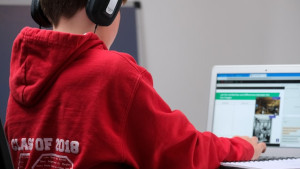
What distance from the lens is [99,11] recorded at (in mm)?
1038

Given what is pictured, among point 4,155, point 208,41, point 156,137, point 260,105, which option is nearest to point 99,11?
point 156,137

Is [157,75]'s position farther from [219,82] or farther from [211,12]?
[219,82]

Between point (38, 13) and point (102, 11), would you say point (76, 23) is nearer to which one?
point (102, 11)

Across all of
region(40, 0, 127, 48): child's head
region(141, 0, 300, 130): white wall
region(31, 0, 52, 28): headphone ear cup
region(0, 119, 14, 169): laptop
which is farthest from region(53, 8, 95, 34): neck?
region(141, 0, 300, 130): white wall

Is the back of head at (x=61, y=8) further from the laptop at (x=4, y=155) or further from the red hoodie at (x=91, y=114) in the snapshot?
the laptop at (x=4, y=155)

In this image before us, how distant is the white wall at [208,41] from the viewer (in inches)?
109

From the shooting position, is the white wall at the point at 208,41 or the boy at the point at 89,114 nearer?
the boy at the point at 89,114

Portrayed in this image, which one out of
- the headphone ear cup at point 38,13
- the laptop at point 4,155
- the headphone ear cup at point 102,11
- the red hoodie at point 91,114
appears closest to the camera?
the laptop at point 4,155

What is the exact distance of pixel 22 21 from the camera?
2.46 meters

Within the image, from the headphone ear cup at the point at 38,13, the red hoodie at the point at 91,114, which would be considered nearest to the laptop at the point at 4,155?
the red hoodie at the point at 91,114

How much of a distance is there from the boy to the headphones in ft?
0.24

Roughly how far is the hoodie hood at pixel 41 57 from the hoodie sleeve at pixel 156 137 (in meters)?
0.15

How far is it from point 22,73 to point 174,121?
349 millimetres

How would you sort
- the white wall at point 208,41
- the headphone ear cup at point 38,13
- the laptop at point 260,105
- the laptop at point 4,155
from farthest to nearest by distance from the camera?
the white wall at point 208,41 → the laptop at point 260,105 → the headphone ear cup at point 38,13 → the laptop at point 4,155
